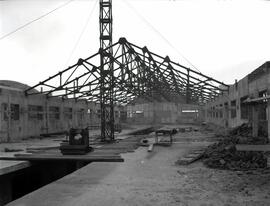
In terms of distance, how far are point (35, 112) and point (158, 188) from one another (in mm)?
21817

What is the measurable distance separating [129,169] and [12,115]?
17114 millimetres

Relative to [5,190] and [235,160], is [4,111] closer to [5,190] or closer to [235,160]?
[5,190]

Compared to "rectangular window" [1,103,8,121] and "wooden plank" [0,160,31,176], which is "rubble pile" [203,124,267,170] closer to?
"wooden plank" [0,160,31,176]

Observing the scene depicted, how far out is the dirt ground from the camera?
22.4ft

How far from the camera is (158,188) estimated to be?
799cm

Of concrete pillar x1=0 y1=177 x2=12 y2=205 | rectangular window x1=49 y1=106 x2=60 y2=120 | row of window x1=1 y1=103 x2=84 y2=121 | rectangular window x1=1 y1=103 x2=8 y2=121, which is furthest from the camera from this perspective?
rectangular window x1=49 y1=106 x2=60 y2=120

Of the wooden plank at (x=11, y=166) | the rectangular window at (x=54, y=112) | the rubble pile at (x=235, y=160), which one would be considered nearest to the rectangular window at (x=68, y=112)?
the rectangular window at (x=54, y=112)

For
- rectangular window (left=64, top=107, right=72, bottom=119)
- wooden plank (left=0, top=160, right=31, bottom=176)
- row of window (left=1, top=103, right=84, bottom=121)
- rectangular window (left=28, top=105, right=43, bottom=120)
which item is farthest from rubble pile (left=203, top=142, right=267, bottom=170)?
rectangular window (left=64, top=107, right=72, bottom=119)

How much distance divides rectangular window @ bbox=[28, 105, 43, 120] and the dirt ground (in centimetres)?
1834

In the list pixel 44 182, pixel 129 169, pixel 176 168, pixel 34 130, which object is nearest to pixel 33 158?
pixel 44 182

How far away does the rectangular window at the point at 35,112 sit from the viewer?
1093 inches

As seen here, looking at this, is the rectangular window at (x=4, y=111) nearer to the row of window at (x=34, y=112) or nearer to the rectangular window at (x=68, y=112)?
the row of window at (x=34, y=112)

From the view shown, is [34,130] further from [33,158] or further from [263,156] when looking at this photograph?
[263,156]

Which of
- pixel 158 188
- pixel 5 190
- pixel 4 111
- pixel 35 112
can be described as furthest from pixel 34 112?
pixel 158 188
